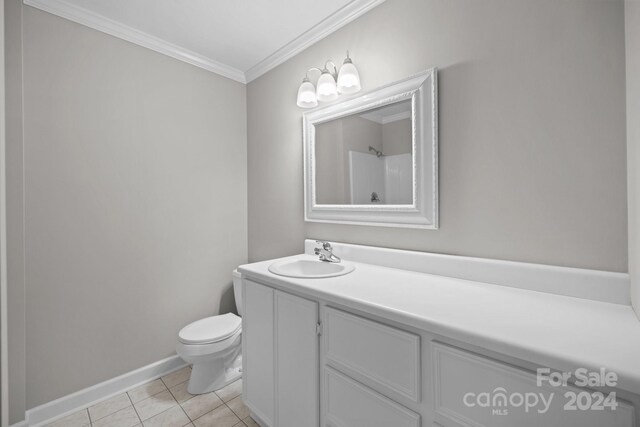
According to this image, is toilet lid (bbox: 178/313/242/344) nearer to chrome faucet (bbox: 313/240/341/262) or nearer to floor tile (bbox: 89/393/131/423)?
floor tile (bbox: 89/393/131/423)

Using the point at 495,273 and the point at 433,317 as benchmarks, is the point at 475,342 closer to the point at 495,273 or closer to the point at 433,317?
the point at 433,317

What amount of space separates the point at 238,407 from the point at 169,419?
378 millimetres

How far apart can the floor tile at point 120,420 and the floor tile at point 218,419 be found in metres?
0.36

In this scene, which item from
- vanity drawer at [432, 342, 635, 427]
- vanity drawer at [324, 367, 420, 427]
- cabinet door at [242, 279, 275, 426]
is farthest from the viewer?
cabinet door at [242, 279, 275, 426]

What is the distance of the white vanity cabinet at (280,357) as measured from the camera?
3.85 ft

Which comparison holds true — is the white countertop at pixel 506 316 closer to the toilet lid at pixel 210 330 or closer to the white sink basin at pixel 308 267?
the white sink basin at pixel 308 267

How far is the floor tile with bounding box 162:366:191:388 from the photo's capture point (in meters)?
1.93

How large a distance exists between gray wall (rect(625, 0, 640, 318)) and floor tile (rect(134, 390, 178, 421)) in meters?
2.25

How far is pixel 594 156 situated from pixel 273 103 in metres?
1.98

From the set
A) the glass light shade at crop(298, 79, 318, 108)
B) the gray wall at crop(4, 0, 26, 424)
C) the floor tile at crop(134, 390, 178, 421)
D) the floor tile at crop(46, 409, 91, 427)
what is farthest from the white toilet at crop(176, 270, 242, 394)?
the glass light shade at crop(298, 79, 318, 108)

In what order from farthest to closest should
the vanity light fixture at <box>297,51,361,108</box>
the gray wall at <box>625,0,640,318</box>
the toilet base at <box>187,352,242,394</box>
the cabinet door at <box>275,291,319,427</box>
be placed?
the toilet base at <box>187,352,242,394</box> < the vanity light fixture at <box>297,51,361,108</box> < the cabinet door at <box>275,291,319,427</box> < the gray wall at <box>625,0,640,318</box>

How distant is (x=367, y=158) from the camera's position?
65.9 inches

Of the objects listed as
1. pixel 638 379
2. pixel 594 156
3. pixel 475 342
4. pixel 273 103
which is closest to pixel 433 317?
pixel 475 342

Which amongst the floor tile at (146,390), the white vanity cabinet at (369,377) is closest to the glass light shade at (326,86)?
the white vanity cabinet at (369,377)
